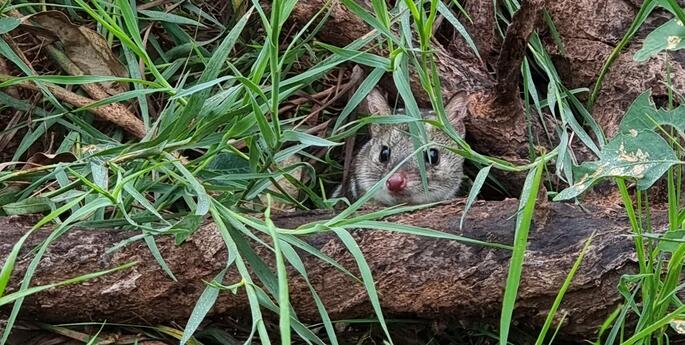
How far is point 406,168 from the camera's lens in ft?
14.0

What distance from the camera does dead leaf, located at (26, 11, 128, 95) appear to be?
149 inches

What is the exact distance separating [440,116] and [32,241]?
1.20 m

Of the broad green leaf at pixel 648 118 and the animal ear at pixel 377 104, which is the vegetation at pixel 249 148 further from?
the animal ear at pixel 377 104

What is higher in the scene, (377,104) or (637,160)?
(637,160)

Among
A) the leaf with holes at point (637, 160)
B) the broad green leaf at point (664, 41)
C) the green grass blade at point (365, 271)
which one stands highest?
the broad green leaf at point (664, 41)

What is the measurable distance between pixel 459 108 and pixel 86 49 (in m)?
1.53

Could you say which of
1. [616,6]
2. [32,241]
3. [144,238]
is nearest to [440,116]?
[144,238]

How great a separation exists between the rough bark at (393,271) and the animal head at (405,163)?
1158mm

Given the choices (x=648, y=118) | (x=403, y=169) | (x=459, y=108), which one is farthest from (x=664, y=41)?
(x=403, y=169)

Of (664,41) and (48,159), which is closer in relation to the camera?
(664,41)

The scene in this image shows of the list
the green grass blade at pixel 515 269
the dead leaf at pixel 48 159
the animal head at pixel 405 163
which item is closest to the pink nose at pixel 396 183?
the animal head at pixel 405 163

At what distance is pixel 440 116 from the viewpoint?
8.62ft

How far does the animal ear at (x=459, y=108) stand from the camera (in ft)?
12.9

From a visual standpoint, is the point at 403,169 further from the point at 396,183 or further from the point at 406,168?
the point at 396,183
